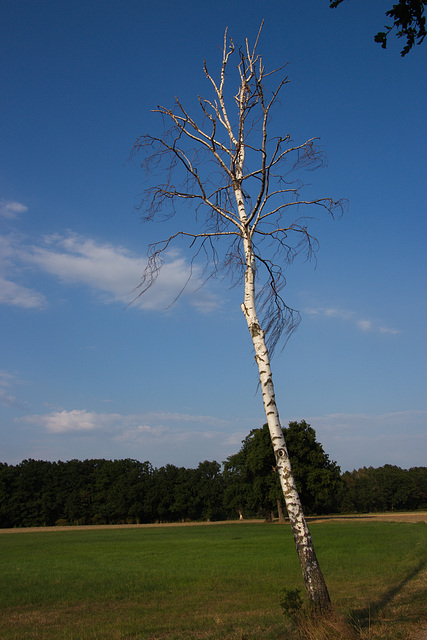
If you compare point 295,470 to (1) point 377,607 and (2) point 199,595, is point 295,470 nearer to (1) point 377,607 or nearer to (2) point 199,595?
(2) point 199,595

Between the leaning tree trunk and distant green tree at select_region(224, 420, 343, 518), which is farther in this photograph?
distant green tree at select_region(224, 420, 343, 518)

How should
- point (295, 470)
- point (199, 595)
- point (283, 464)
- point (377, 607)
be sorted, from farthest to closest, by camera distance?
point (295, 470), point (199, 595), point (377, 607), point (283, 464)

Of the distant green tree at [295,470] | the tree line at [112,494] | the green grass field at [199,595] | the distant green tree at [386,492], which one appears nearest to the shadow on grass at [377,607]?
the green grass field at [199,595]

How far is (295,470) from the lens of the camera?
56.2 metres

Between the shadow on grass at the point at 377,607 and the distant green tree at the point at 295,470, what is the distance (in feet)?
132

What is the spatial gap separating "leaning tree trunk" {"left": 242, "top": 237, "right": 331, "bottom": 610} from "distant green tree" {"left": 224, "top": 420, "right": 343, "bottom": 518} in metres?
49.6

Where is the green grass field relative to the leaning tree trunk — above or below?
below

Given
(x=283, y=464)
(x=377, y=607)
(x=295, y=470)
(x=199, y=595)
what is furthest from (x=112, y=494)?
(x=283, y=464)

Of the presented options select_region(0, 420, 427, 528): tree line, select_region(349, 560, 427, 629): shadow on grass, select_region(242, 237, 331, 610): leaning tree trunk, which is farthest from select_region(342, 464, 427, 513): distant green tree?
select_region(242, 237, 331, 610): leaning tree trunk

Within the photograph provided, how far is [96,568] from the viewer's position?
68.9 feet

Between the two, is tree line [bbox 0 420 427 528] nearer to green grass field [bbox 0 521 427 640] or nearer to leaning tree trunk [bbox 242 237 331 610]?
green grass field [bbox 0 521 427 640]

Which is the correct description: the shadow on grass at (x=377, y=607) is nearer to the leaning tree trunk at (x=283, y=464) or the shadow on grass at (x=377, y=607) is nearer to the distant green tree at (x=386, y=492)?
the leaning tree trunk at (x=283, y=464)

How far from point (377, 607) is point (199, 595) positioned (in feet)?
18.9

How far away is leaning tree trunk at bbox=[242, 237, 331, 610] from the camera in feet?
22.6
